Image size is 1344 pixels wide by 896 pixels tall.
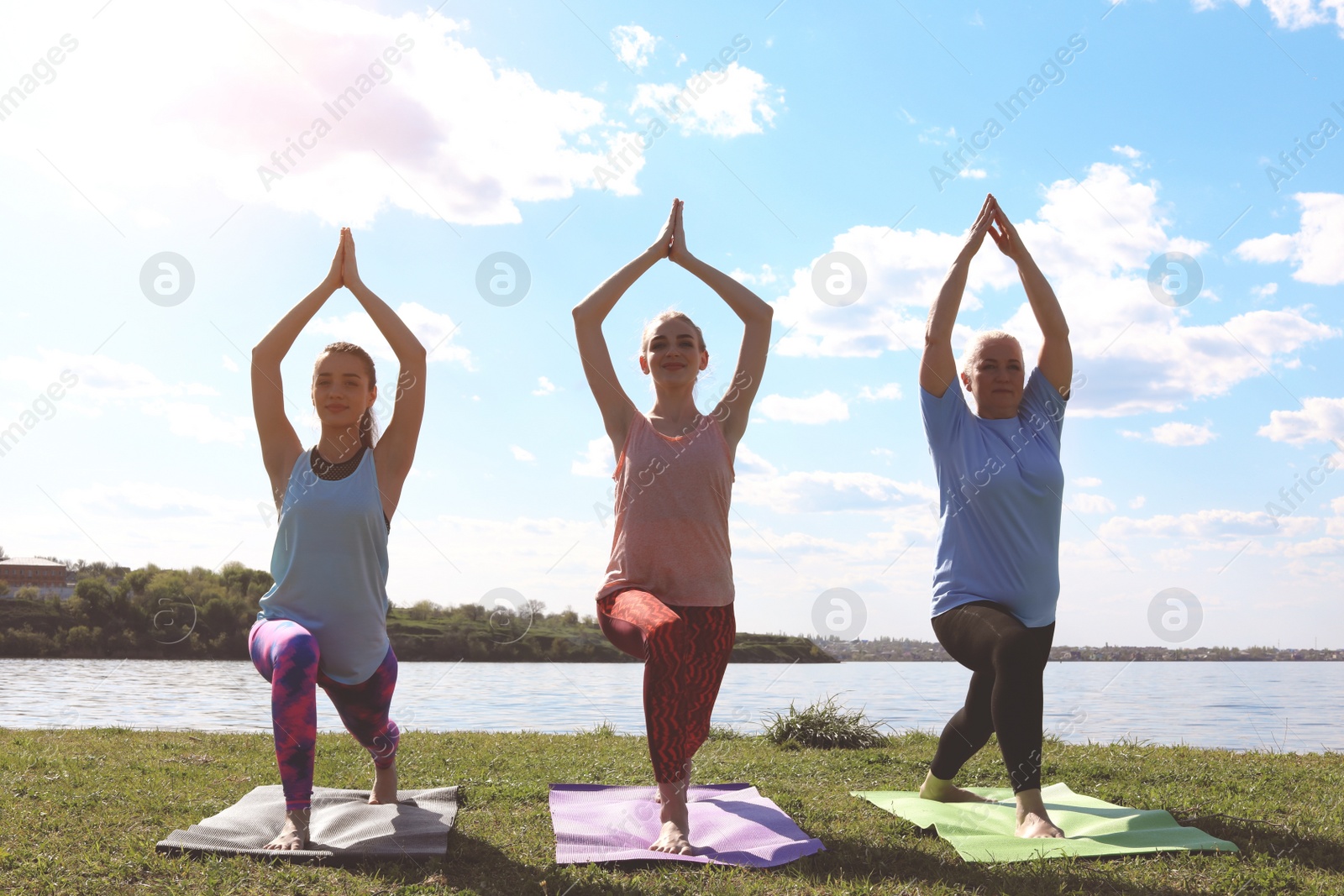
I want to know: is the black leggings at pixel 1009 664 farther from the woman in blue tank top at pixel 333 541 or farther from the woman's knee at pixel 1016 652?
the woman in blue tank top at pixel 333 541

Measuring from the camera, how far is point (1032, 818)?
4.05 metres

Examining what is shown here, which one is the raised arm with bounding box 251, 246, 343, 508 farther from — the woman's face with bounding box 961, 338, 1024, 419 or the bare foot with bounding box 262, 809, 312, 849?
the woman's face with bounding box 961, 338, 1024, 419

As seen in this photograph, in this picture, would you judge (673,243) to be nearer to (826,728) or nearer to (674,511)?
(674,511)

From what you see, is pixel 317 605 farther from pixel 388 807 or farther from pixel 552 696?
pixel 552 696

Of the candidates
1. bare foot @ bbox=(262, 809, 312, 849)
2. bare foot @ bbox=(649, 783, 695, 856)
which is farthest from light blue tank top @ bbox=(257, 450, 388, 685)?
bare foot @ bbox=(649, 783, 695, 856)

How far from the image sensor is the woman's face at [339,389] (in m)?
4.30

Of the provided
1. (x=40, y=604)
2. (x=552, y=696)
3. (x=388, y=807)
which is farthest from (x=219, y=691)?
(x=40, y=604)

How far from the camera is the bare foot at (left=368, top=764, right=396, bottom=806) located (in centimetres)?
457

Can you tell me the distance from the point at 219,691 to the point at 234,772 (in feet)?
35.6

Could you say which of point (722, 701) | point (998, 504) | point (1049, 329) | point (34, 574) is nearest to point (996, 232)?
point (1049, 329)

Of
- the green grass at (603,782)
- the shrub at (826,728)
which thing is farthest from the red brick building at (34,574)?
the shrub at (826,728)

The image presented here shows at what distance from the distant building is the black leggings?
39.3m

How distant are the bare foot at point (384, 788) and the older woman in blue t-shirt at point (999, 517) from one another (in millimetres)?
2830

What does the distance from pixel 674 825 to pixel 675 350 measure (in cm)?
214
